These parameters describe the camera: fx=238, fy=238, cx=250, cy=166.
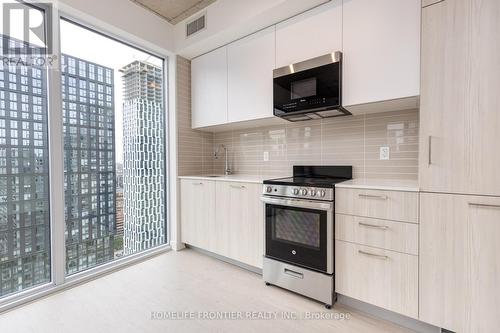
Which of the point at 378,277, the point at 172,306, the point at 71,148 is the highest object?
the point at 71,148

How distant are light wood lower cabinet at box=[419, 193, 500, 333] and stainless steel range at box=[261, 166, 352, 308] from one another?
1.93 ft

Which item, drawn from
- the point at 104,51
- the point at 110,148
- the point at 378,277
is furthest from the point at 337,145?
the point at 104,51

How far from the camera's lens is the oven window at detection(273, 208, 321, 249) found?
74.9 inches

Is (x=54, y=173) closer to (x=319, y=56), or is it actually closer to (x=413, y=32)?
(x=319, y=56)

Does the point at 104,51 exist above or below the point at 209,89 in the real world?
above

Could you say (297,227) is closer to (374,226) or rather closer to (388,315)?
(374,226)

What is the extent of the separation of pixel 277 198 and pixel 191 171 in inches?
61.0

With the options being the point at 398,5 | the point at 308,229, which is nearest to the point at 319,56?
the point at 398,5

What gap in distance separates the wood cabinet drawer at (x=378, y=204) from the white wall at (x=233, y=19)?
161 cm

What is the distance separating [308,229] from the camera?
1.94 m

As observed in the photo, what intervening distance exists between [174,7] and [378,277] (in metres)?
3.20

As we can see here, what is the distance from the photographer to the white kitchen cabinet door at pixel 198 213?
8.85ft

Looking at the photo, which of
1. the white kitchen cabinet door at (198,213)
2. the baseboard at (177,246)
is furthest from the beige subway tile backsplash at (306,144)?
→ the baseboard at (177,246)

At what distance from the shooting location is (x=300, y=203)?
1.95m
